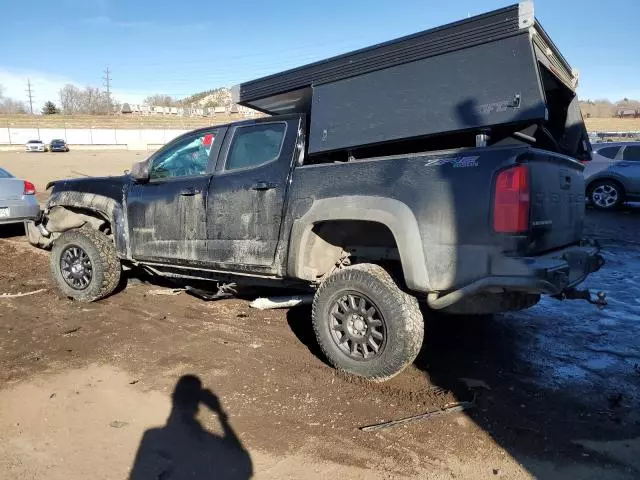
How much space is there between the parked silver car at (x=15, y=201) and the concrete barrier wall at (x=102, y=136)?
52.1 meters

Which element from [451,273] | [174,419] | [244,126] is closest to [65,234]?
[244,126]

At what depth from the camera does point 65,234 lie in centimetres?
591

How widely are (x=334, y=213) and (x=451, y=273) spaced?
1.00 meters

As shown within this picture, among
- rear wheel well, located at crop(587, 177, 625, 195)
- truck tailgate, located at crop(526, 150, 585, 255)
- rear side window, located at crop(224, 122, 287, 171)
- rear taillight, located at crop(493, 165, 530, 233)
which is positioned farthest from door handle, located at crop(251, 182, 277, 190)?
rear wheel well, located at crop(587, 177, 625, 195)

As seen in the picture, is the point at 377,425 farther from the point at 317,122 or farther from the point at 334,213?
the point at 317,122

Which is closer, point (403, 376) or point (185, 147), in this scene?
point (403, 376)

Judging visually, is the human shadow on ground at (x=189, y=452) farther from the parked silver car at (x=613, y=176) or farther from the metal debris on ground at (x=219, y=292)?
the parked silver car at (x=613, y=176)

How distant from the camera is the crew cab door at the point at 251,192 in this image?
14.3 ft

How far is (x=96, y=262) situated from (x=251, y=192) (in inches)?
89.1

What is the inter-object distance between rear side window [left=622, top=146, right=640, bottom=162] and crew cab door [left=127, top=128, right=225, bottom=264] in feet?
40.7

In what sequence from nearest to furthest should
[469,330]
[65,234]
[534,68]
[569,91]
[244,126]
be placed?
1. [534,68]
2. [569,91]
3. [244,126]
4. [469,330]
5. [65,234]

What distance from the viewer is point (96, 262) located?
562cm

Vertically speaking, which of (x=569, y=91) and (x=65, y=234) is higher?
(x=569, y=91)

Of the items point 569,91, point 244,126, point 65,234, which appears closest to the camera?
point 569,91
